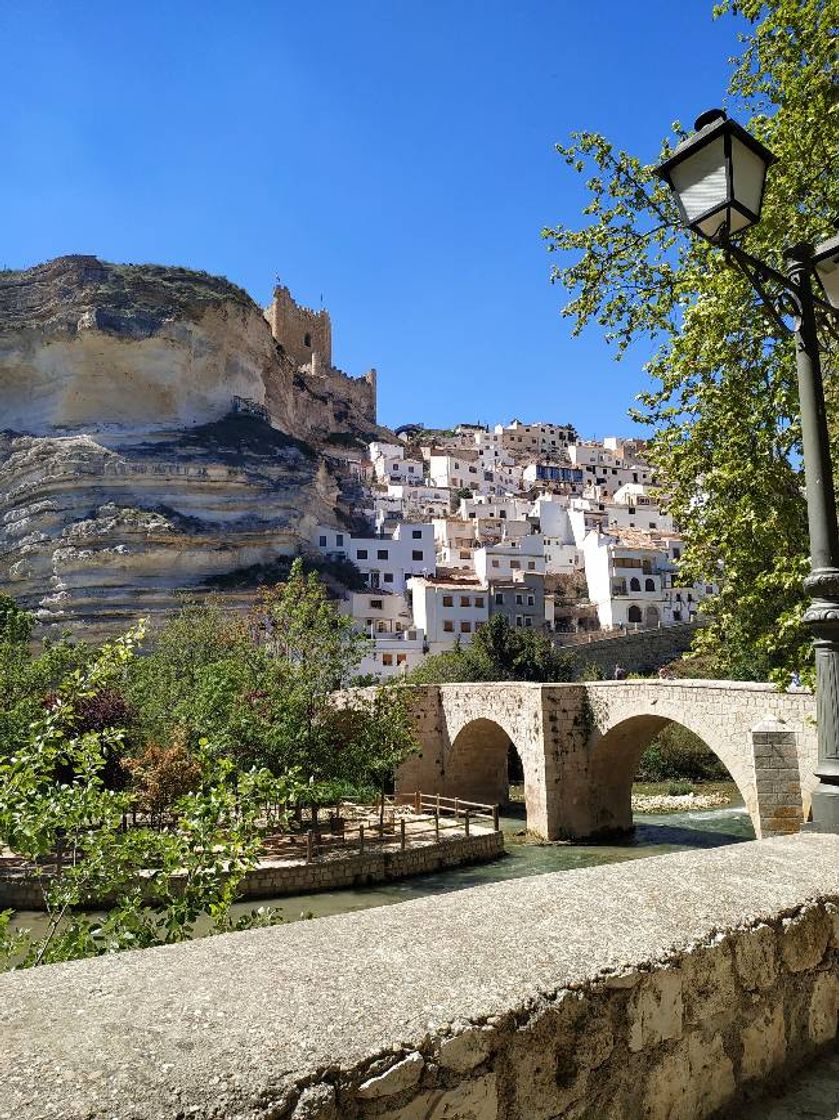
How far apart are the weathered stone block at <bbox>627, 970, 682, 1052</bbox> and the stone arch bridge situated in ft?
28.2

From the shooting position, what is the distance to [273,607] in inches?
763

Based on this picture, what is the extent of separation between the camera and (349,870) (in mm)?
17219

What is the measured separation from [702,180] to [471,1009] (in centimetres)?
372

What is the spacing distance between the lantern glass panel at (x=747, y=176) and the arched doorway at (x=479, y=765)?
76.2 ft

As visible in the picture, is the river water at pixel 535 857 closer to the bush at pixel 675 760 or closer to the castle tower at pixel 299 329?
the bush at pixel 675 760

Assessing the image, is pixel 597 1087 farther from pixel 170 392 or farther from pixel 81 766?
pixel 170 392

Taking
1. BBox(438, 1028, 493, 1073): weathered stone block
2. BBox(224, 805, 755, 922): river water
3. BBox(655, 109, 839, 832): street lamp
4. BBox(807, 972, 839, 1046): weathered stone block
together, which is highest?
BBox(655, 109, 839, 832): street lamp

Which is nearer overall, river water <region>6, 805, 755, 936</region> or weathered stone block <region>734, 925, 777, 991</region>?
weathered stone block <region>734, 925, 777, 991</region>

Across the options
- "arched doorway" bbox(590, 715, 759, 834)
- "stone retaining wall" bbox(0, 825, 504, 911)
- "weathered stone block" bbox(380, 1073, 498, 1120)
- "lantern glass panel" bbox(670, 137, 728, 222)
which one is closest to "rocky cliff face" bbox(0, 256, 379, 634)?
"stone retaining wall" bbox(0, 825, 504, 911)

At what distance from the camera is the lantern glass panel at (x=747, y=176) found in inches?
144

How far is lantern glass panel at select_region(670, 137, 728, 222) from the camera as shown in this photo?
3.67 metres

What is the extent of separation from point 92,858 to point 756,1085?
148 inches

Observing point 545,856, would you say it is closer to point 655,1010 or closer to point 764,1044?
point 764,1044

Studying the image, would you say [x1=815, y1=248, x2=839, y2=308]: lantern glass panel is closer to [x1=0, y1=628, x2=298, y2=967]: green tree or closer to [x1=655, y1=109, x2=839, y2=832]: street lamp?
[x1=655, y1=109, x2=839, y2=832]: street lamp
